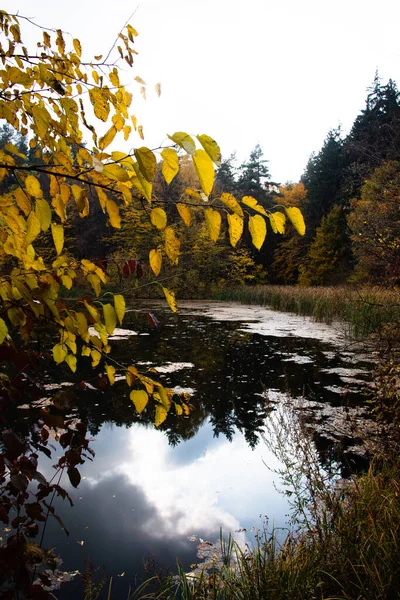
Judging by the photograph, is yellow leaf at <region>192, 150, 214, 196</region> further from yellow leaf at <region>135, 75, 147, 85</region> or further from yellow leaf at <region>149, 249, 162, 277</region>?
yellow leaf at <region>135, 75, 147, 85</region>

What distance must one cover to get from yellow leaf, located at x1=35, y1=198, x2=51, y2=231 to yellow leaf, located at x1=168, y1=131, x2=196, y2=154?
285mm

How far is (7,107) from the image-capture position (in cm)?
98

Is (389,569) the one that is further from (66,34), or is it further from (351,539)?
(66,34)

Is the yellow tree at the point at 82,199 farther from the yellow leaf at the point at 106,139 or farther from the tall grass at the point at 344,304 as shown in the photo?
the tall grass at the point at 344,304

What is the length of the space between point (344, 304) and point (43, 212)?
10.0 m

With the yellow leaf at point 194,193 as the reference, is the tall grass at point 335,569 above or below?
below

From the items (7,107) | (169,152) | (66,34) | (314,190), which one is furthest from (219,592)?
(314,190)

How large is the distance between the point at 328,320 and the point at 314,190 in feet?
70.0

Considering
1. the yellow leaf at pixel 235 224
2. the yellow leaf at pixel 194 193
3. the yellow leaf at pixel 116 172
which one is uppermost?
the yellow leaf at pixel 116 172

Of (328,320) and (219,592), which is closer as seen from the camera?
(219,592)

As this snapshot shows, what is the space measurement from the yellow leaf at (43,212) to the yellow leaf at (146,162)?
0.22 m

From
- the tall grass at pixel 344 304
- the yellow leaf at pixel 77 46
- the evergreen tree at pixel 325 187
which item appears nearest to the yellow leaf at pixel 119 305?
the yellow leaf at pixel 77 46

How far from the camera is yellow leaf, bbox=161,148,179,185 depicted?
2.02 feet

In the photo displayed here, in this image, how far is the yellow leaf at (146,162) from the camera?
23.0 inches
